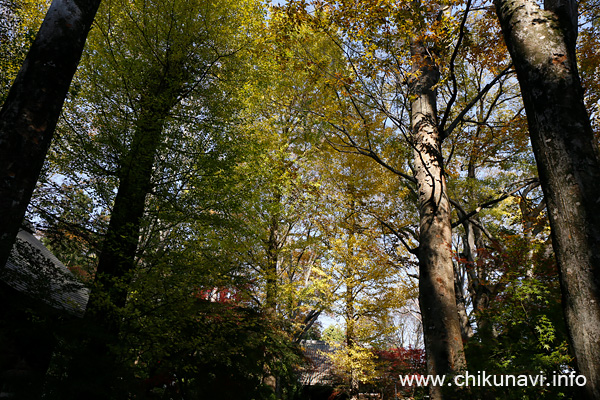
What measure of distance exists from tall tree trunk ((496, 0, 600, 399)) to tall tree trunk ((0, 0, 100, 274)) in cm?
368

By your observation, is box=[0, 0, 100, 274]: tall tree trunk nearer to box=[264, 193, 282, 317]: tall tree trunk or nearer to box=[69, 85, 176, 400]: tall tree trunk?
box=[69, 85, 176, 400]: tall tree trunk

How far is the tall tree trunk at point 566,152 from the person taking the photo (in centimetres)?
175

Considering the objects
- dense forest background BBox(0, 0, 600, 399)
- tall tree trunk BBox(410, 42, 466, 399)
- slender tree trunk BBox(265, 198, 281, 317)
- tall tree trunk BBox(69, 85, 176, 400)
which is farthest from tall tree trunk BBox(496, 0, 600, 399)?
slender tree trunk BBox(265, 198, 281, 317)

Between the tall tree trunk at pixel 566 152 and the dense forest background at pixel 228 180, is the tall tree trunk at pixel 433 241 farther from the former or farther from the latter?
the tall tree trunk at pixel 566 152

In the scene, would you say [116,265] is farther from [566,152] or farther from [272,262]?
[566,152]

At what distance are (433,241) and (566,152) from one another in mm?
2032

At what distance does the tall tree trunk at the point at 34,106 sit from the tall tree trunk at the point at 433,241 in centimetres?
373

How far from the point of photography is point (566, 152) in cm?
200

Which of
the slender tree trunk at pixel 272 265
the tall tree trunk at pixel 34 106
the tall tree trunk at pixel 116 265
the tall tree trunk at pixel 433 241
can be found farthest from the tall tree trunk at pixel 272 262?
the tall tree trunk at pixel 34 106

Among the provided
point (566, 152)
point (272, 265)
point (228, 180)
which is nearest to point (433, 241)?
point (566, 152)

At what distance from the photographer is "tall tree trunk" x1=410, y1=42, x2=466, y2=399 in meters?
3.36

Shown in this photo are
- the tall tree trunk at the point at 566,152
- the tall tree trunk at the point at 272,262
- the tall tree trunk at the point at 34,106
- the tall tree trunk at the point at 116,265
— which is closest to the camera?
the tall tree trunk at the point at 566,152

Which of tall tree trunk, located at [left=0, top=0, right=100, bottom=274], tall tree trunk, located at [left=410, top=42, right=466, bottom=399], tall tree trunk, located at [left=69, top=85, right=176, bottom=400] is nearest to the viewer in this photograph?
tall tree trunk, located at [left=0, top=0, right=100, bottom=274]

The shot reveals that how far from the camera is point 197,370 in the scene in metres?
6.00
